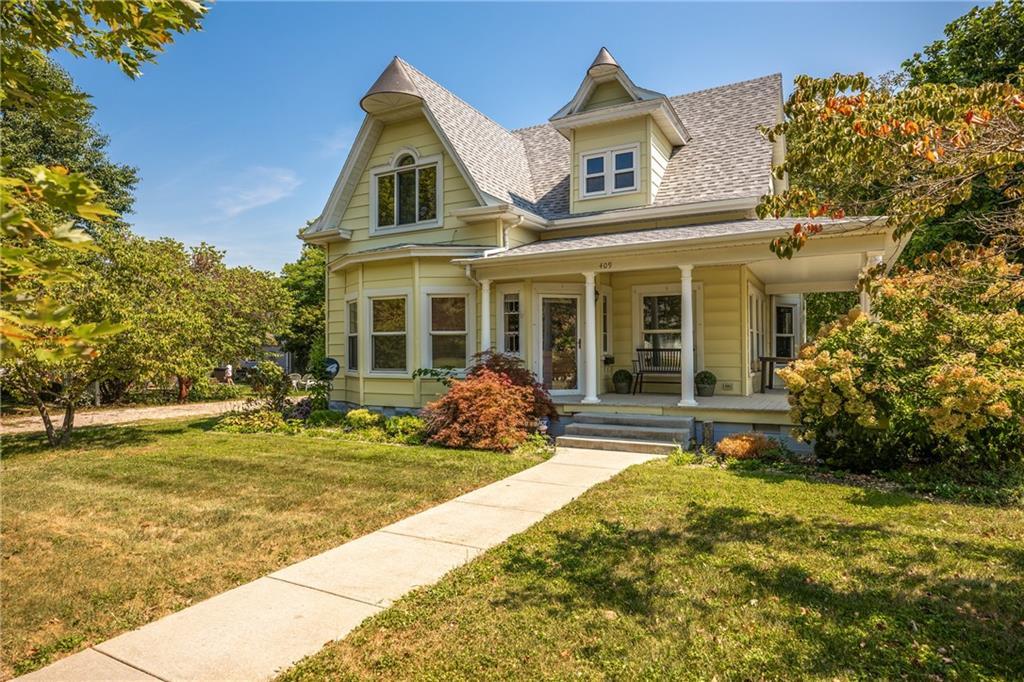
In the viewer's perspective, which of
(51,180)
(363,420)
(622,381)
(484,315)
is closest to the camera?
(51,180)

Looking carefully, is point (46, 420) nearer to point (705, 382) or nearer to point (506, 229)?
point (506, 229)

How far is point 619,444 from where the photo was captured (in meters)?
9.82

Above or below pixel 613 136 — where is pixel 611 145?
below

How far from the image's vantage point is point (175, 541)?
17.4 feet

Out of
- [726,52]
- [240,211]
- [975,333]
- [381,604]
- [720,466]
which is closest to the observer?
[381,604]

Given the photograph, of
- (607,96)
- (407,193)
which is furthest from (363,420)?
(607,96)

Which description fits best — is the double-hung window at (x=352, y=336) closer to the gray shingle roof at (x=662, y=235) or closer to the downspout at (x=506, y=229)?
the downspout at (x=506, y=229)

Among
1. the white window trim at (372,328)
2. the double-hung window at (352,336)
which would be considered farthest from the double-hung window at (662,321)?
the double-hung window at (352,336)

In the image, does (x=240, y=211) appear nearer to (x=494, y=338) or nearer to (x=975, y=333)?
(x=494, y=338)

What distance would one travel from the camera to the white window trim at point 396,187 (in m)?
13.3

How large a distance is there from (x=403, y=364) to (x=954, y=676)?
10991mm

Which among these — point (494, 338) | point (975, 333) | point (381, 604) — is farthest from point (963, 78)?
point (381, 604)

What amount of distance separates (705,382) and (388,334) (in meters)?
6.91

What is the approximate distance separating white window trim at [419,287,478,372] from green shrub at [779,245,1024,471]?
6.64 meters
